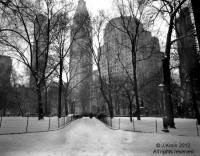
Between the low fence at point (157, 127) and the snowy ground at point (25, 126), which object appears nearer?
the low fence at point (157, 127)

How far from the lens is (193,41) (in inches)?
861

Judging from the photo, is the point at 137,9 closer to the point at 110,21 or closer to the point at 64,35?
the point at 110,21

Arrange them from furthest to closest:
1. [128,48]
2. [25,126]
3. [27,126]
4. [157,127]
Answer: [128,48], [157,127], [25,126], [27,126]

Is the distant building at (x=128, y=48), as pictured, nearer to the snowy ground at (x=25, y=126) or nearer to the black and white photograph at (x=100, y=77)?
the black and white photograph at (x=100, y=77)

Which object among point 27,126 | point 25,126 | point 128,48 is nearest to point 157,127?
point 27,126

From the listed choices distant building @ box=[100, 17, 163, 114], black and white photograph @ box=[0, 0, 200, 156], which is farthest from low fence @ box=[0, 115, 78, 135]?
distant building @ box=[100, 17, 163, 114]

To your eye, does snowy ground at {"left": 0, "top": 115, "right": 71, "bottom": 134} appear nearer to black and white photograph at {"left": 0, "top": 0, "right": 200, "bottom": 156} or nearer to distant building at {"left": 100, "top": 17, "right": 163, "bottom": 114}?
black and white photograph at {"left": 0, "top": 0, "right": 200, "bottom": 156}

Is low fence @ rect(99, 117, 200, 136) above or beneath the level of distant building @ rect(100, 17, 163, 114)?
beneath

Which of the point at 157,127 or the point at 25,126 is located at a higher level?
the point at 25,126

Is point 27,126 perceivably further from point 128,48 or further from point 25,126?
point 128,48

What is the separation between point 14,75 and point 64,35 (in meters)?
24.9

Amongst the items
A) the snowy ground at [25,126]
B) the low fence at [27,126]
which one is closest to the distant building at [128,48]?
the low fence at [27,126]

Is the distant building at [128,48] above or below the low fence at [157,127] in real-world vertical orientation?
above

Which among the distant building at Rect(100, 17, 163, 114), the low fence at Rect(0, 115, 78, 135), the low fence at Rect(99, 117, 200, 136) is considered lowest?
the low fence at Rect(99, 117, 200, 136)
